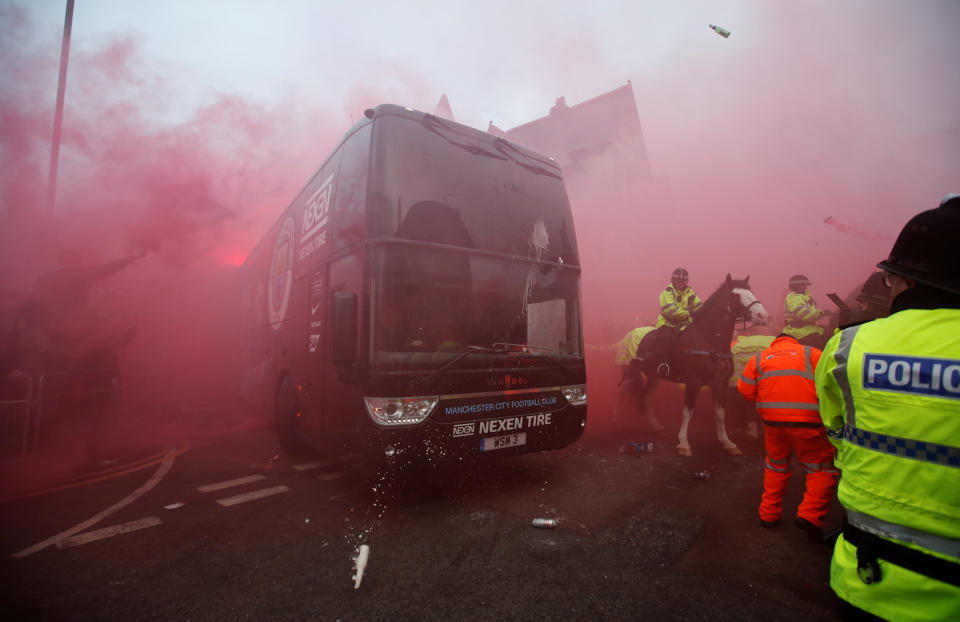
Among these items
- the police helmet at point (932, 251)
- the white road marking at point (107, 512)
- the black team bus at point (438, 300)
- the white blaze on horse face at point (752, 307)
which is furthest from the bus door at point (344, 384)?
the white blaze on horse face at point (752, 307)

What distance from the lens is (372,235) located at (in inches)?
144

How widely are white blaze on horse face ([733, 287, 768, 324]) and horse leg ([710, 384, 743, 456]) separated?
1115mm

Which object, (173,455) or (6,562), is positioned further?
(173,455)

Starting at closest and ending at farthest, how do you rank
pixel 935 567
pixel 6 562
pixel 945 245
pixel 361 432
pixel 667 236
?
pixel 935 567, pixel 945 245, pixel 6 562, pixel 361 432, pixel 667 236

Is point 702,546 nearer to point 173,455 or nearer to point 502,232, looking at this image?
point 502,232

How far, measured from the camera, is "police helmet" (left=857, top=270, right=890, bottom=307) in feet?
14.5

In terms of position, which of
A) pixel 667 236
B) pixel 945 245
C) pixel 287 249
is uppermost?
pixel 667 236

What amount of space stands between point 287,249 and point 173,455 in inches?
137

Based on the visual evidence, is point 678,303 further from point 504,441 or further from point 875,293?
point 504,441

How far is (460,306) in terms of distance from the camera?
3918mm

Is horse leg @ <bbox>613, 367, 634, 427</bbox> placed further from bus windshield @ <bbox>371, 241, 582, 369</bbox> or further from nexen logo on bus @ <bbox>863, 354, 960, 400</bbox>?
nexen logo on bus @ <bbox>863, 354, 960, 400</bbox>

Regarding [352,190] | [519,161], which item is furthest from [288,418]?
[519,161]

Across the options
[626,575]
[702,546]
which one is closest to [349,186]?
[626,575]

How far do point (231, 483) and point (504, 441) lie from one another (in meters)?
3.31
